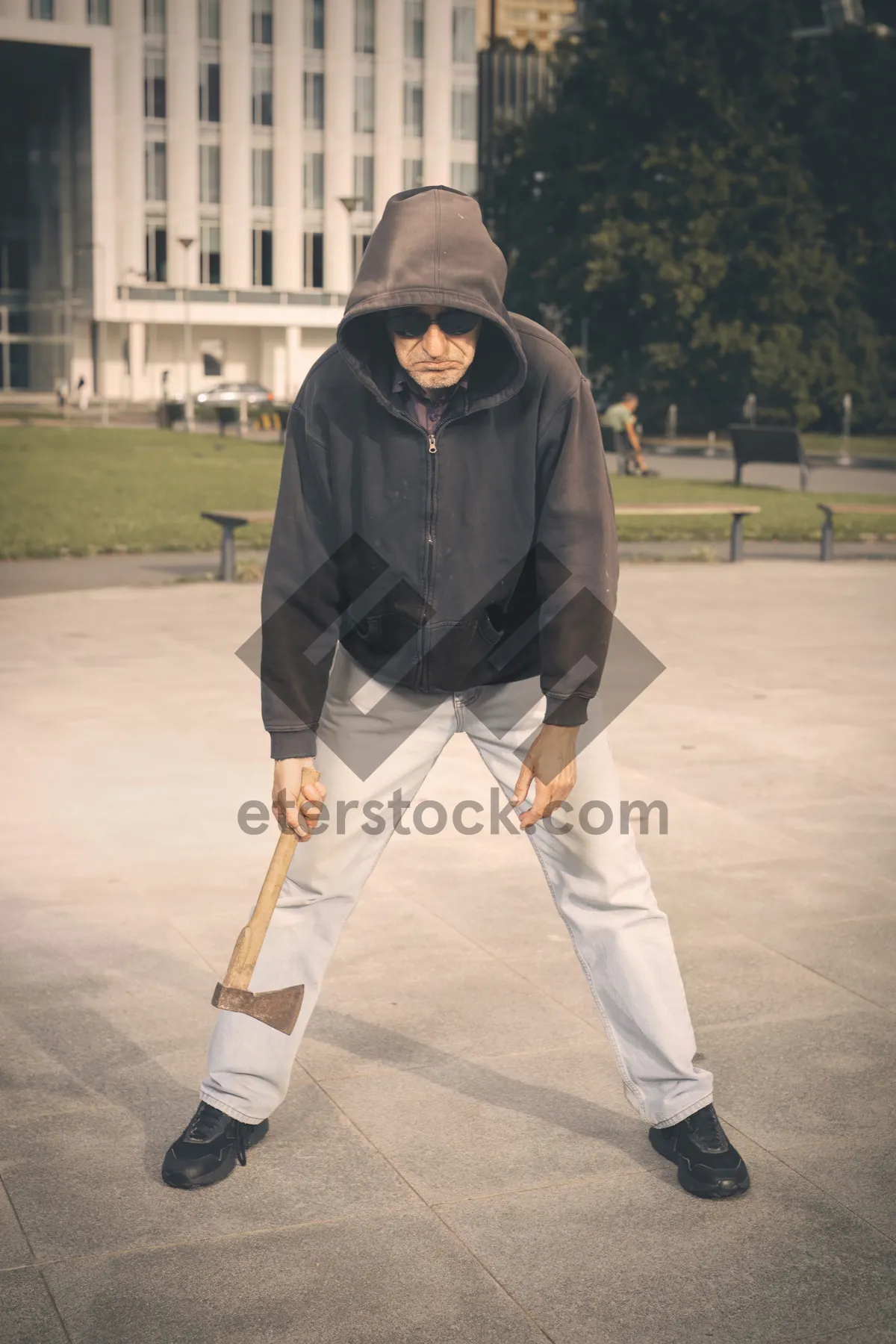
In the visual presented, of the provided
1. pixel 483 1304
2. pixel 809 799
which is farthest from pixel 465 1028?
pixel 809 799

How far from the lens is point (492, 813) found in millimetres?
6051

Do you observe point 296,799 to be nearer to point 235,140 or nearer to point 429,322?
point 429,322

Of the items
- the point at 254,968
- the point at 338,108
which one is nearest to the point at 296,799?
the point at 254,968

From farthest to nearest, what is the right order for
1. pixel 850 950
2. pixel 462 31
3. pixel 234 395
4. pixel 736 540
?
pixel 462 31, pixel 234 395, pixel 736 540, pixel 850 950

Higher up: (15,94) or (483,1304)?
(15,94)

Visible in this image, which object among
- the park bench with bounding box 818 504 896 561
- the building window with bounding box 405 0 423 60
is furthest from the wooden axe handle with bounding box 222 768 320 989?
the building window with bounding box 405 0 423 60

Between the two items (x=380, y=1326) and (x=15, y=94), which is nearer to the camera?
(x=380, y=1326)

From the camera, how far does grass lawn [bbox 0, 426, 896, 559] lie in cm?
1583

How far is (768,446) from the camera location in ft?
74.6

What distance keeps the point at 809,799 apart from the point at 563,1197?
3.31 metres

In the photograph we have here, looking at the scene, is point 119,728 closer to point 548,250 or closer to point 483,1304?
point 483,1304

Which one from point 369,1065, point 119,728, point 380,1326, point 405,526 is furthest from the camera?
point 119,728

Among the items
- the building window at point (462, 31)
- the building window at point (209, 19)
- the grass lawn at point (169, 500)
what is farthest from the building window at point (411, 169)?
the grass lawn at point (169, 500)

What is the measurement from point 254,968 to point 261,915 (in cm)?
13
